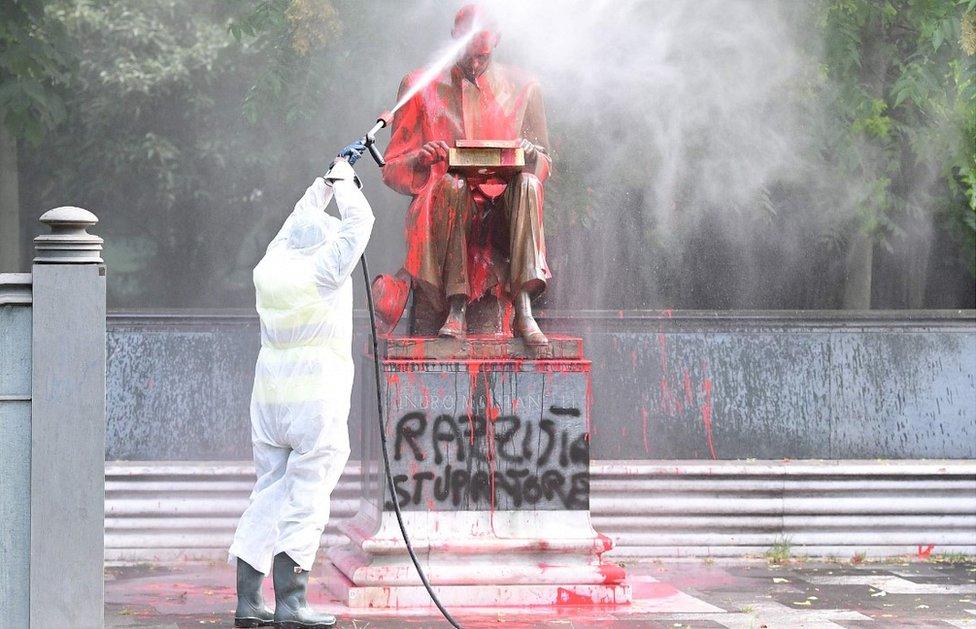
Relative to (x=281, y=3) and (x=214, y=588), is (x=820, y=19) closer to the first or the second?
(x=281, y=3)

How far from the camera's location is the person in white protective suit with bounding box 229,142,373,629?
651 centimetres

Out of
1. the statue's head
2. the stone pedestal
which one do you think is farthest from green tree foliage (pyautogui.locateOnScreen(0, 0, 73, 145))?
the stone pedestal

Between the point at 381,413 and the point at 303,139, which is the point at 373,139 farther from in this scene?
the point at 303,139

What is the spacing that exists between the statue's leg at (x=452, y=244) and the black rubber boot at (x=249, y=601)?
1.60 m

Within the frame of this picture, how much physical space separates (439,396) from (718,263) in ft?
31.0

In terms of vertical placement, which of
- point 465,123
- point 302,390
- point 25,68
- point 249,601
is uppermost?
point 25,68

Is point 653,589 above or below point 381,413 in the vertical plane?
below

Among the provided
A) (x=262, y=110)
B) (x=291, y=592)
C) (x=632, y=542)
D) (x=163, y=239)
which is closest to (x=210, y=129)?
(x=163, y=239)

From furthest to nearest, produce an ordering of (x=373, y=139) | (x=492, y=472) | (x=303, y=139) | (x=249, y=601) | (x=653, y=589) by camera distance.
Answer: (x=303, y=139) → (x=653, y=589) → (x=492, y=472) → (x=373, y=139) → (x=249, y=601)

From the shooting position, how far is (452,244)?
7.57 meters

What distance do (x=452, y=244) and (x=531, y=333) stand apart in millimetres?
601

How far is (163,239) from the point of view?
22.0m

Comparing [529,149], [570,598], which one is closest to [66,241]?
[529,149]

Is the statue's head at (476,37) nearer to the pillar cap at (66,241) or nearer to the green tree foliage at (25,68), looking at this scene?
the pillar cap at (66,241)
